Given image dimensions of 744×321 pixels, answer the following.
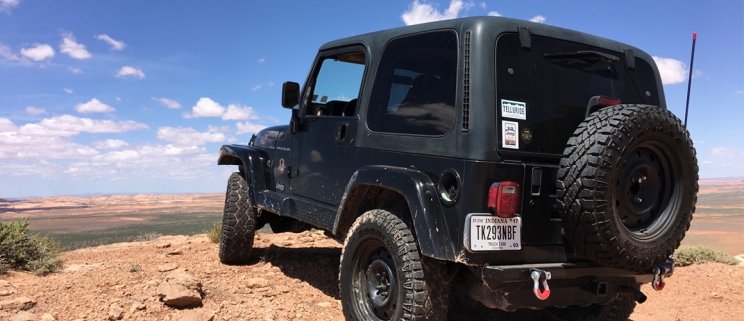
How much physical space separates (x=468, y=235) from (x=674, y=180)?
1298 millimetres

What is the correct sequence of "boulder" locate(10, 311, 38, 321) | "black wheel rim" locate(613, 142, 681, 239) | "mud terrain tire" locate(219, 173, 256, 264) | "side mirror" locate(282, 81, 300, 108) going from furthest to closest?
"mud terrain tire" locate(219, 173, 256, 264) → "side mirror" locate(282, 81, 300, 108) → "boulder" locate(10, 311, 38, 321) → "black wheel rim" locate(613, 142, 681, 239)

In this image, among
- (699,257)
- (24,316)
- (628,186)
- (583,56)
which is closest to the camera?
(628,186)

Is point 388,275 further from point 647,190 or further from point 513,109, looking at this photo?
point 647,190

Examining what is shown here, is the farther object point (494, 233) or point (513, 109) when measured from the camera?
point (513, 109)

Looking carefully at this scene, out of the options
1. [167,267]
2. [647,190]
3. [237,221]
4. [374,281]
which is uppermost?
[647,190]

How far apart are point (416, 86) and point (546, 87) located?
78 centimetres

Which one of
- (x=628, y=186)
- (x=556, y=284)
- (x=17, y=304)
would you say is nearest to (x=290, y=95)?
(x=17, y=304)

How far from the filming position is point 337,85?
4.56 metres

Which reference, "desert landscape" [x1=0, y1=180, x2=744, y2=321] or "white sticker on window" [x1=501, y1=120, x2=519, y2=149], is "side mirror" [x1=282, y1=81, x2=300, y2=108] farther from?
"white sticker on window" [x1=501, y1=120, x2=519, y2=149]

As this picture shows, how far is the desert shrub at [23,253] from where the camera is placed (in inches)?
222

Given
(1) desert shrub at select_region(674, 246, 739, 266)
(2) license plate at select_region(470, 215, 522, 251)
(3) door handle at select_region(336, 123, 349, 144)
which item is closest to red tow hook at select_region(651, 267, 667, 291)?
(2) license plate at select_region(470, 215, 522, 251)

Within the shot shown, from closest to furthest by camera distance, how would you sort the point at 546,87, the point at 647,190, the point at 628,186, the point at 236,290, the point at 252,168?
1. the point at 628,186
2. the point at 647,190
3. the point at 546,87
4. the point at 236,290
5. the point at 252,168

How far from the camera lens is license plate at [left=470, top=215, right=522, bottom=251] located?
2.73 meters

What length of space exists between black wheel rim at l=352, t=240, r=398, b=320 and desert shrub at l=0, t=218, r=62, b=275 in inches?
156
